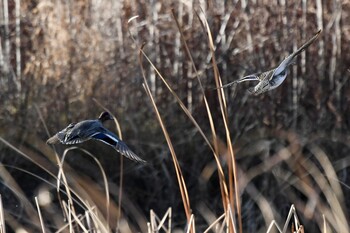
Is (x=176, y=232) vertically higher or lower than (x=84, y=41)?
lower

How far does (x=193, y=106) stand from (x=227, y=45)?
42 cm

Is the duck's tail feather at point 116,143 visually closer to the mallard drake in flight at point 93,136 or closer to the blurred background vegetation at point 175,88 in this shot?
the mallard drake in flight at point 93,136

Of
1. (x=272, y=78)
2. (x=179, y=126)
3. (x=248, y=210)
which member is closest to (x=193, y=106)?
(x=179, y=126)

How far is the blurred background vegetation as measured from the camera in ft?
18.0

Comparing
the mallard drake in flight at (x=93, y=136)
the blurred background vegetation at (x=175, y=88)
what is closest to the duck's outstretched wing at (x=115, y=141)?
the mallard drake in flight at (x=93, y=136)

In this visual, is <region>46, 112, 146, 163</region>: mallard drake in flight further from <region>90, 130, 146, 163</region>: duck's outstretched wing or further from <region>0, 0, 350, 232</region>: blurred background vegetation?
<region>0, 0, 350, 232</region>: blurred background vegetation

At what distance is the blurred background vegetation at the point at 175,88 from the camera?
5492 mm

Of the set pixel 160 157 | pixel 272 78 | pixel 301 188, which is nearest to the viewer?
pixel 272 78

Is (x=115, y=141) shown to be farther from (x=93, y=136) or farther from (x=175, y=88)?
(x=175, y=88)

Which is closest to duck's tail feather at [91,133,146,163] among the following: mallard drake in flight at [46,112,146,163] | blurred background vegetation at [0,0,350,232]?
mallard drake in flight at [46,112,146,163]

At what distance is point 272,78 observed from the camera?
5.68ft

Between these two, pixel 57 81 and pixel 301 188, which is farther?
pixel 57 81

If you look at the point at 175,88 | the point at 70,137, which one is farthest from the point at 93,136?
the point at 175,88

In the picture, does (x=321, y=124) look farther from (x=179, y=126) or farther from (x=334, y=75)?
(x=179, y=126)
